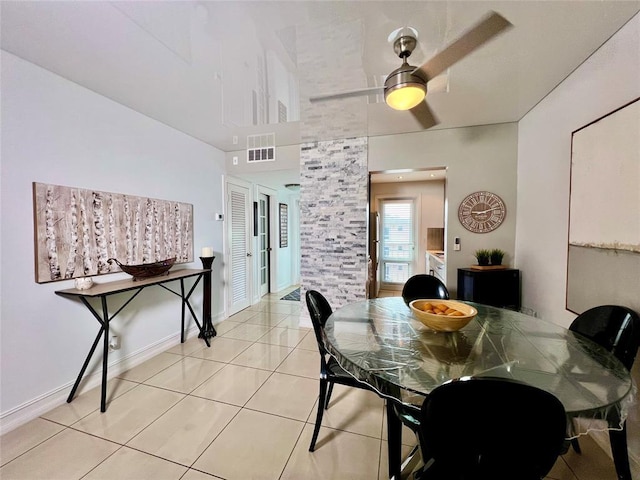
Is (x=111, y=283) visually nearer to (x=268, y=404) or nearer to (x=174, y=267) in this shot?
(x=174, y=267)

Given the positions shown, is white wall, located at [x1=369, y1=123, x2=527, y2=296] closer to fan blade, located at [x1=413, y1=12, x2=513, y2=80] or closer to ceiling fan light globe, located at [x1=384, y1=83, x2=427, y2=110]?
ceiling fan light globe, located at [x1=384, y1=83, x2=427, y2=110]

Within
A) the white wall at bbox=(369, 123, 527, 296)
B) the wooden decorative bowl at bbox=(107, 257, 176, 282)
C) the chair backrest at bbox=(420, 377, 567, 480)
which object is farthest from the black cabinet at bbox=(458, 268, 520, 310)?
the wooden decorative bowl at bbox=(107, 257, 176, 282)

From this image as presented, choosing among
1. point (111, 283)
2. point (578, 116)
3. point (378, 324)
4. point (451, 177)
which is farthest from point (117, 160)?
point (578, 116)

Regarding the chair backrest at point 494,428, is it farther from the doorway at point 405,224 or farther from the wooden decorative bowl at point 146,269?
the doorway at point 405,224

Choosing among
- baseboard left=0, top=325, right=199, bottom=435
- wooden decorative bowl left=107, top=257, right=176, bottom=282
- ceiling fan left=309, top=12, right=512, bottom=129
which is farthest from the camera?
wooden decorative bowl left=107, top=257, right=176, bottom=282

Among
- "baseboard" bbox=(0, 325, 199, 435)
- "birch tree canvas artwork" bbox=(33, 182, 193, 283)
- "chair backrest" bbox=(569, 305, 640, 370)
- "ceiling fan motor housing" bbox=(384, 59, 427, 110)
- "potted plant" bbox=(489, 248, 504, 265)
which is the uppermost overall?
"ceiling fan motor housing" bbox=(384, 59, 427, 110)

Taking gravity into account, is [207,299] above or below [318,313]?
below

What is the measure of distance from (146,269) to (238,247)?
179 centimetres

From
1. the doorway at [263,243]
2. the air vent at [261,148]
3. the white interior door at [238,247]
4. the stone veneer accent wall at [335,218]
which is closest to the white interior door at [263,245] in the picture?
the doorway at [263,243]

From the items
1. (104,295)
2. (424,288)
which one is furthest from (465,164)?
(104,295)

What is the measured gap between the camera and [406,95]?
1456 millimetres

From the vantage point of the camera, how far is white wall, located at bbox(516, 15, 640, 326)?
1.52 meters

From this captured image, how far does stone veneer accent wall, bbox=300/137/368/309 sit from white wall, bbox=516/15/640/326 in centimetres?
168

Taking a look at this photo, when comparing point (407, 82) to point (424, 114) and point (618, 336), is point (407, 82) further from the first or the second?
point (618, 336)
